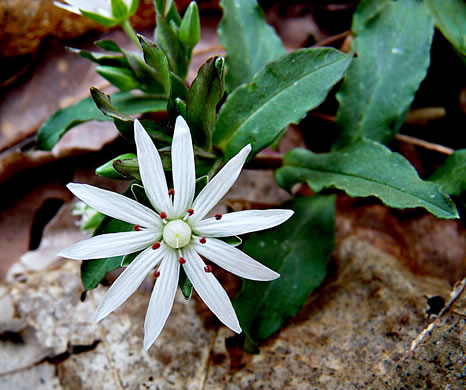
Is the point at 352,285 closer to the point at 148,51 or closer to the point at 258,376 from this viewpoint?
the point at 258,376

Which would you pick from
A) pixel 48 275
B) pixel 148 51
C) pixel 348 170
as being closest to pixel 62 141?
pixel 48 275

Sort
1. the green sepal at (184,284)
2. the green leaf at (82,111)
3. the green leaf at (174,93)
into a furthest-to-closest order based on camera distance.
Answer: the green leaf at (82,111) → the green leaf at (174,93) → the green sepal at (184,284)

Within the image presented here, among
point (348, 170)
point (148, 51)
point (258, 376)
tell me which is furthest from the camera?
point (348, 170)

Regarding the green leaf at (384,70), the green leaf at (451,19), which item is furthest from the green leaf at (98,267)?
the green leaf at (451,19)

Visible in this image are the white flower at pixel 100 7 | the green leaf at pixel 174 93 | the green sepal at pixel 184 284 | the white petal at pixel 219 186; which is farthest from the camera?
the white flower at pixel 100 7

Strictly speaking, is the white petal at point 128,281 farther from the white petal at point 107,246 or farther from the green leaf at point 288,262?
the green leaf at point 288,262

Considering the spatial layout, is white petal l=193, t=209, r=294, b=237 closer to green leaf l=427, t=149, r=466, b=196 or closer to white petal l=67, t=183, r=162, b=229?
white petal l=67, t=183, r=162, b=229

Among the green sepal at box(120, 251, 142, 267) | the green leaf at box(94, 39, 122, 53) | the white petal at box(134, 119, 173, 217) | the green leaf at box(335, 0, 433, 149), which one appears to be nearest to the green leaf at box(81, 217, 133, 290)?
the green sepal at box(120, 251, 142, 267)
